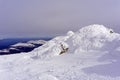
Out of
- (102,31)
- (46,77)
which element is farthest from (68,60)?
(102,31)

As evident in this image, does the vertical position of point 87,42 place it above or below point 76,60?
above

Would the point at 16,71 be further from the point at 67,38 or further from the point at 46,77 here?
the point at 67,38

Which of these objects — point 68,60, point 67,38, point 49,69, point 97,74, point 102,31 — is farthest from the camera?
point 67,38

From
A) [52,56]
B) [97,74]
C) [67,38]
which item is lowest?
[97,74]

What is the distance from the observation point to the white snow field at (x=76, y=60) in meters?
16.8

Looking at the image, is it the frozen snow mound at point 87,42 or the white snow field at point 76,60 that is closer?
the white snow field at point 76,60

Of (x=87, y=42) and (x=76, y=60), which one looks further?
(x=87, y=42)

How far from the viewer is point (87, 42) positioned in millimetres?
23609

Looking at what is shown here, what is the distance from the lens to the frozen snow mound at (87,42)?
2245 cm

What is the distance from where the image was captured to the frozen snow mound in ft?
73.7

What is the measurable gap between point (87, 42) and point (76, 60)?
3.83 m

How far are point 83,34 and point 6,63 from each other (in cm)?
783

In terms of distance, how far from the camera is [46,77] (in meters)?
16.6

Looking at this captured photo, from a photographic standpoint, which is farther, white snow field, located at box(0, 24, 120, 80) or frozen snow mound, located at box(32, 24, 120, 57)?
→ frozen snow mound, located at box(32, 24, 120, 57)
